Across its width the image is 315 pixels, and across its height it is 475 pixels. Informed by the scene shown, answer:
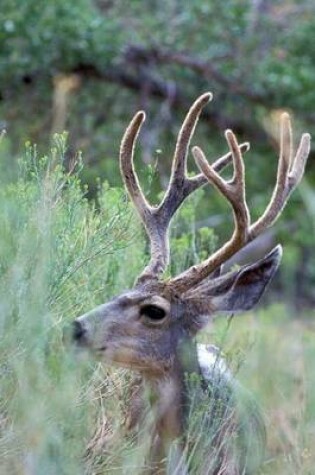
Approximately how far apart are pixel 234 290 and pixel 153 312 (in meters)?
0.40

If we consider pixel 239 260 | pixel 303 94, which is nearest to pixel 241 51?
pixel 303 94

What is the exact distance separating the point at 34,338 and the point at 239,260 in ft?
29.4

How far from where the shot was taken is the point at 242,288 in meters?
7.64

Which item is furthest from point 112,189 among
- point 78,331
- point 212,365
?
point 212,365

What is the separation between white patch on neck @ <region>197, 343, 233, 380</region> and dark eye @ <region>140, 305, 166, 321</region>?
0.28 m

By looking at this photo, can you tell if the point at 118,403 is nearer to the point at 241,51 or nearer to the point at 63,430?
the point at 63,430

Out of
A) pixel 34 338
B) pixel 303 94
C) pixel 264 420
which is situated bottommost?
pixel 264 420

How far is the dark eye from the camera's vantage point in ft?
24.3

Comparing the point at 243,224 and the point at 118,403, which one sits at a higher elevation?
the point at 243,224

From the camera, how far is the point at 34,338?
19.6 ft

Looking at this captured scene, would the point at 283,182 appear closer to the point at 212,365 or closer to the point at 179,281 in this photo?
the point at 179,281

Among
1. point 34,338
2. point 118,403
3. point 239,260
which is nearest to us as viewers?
point 34,338

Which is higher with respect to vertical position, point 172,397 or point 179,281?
point 179,281

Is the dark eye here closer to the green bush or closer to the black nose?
the green bush
